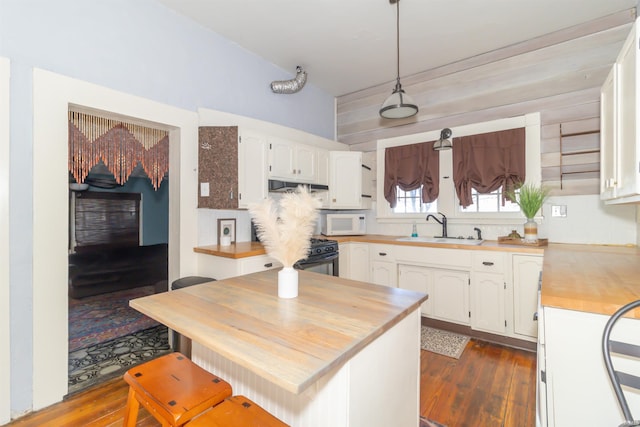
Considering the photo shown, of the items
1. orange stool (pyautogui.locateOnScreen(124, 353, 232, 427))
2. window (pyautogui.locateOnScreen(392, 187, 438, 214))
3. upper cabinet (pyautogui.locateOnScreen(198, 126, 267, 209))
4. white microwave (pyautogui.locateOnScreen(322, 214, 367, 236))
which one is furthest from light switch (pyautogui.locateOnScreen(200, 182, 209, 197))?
window (pyautogui.locateOnScreen(392, 187, 438, 214))

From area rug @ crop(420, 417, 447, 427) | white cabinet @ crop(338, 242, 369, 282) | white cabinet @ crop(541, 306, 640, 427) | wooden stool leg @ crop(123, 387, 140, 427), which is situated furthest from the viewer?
white cabinet @ crop(338, 242, 369, 282)

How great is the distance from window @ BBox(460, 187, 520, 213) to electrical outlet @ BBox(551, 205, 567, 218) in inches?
11.4

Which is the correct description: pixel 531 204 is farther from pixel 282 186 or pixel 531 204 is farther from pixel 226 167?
pixel 226 167

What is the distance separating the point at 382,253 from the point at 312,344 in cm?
261

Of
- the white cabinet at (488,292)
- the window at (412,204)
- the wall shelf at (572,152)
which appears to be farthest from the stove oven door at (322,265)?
the wall shelf at (572,152)

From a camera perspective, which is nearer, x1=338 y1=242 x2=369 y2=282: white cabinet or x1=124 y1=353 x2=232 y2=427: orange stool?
x1=124 y1=353 x2=232 y2=427: orange stool

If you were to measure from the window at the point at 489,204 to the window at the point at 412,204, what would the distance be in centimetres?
36

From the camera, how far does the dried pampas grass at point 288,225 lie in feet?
4.15

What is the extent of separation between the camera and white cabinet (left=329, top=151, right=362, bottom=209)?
12.7 feet

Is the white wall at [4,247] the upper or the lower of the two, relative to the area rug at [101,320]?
upper

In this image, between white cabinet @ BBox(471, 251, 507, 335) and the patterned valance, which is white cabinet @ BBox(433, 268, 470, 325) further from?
the patterned valance

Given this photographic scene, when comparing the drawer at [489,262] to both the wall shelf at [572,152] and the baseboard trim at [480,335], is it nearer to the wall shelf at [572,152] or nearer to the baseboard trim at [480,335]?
the baseboard trim at [480,335]

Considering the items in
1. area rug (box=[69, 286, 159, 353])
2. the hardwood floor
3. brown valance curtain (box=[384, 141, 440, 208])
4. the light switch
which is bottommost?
the hardwood floor

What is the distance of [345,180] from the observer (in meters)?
3.88
